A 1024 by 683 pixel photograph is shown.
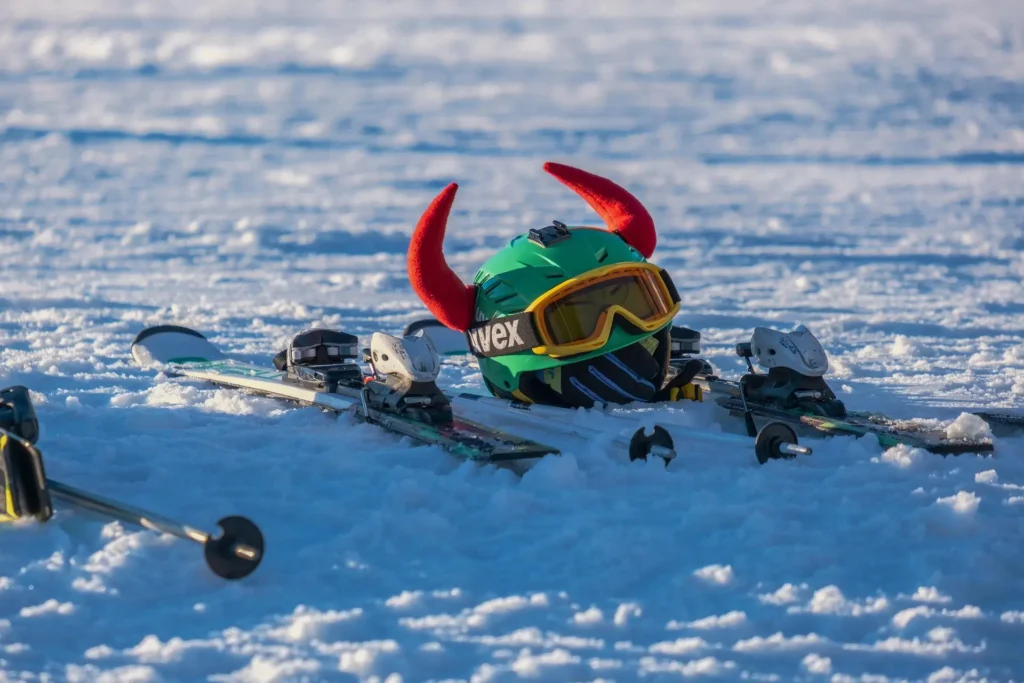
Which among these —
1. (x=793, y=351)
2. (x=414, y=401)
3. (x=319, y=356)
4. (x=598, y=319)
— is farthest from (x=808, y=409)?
(x=319, y=356)

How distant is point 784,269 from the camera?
15.9 metres

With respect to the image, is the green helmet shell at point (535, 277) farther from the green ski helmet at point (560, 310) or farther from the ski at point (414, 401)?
the ski at point (414, 401)

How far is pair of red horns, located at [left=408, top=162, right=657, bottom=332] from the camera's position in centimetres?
737

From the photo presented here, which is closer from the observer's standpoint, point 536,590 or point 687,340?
point 536,590

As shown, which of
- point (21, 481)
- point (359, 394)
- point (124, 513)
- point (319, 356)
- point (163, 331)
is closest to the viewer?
point (124, 513)

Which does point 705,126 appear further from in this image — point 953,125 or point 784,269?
point 784,269

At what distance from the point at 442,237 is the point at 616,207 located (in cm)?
111

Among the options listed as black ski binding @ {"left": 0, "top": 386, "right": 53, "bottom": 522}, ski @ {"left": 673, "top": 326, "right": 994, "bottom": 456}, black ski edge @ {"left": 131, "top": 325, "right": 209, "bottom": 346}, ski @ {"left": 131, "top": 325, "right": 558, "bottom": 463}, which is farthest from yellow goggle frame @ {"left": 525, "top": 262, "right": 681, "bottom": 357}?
black ski edge @ {"left": 131, "top": 325, "right": 209, "bottom": 346}

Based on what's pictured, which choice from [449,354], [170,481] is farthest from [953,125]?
[170,481]

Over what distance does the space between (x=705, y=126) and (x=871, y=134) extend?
3391mm

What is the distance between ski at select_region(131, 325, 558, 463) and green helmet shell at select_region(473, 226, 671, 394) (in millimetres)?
529

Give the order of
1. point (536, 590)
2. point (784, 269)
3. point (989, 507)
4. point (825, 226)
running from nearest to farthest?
point (536, 590), point (989, 507), point (784, 269), point (825, 226)

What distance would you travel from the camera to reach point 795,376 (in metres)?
7.42

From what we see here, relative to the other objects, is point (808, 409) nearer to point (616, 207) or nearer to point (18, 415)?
point (616, 207)
